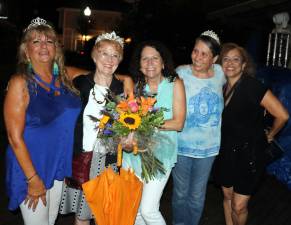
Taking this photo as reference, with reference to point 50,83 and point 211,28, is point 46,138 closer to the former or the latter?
point 50,83

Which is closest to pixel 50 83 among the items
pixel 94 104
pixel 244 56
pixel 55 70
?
pixel 55 70

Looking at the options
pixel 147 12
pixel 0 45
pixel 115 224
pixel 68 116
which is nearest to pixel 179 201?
pixel 115 224

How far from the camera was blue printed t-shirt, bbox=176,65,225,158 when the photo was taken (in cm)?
345

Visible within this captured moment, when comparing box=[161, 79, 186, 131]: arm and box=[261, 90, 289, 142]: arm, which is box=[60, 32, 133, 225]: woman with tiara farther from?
box=[261, 90, 289, 142]: arm

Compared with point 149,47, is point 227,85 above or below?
below

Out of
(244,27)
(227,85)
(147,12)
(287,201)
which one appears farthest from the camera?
(147,12)

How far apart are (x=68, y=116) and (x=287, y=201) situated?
3.92 metres

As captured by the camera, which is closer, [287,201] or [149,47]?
[149,47]

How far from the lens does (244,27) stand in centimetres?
1167

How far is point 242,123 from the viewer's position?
351 cm

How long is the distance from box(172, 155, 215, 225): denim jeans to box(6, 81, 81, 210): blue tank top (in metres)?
1.22

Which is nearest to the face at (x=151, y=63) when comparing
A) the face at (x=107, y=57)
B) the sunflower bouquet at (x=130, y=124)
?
the face at (x=107, y=57)

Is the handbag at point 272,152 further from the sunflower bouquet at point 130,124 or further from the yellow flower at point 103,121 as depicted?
the yellow flower at point 103,121

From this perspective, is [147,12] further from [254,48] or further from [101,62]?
[101,62]
